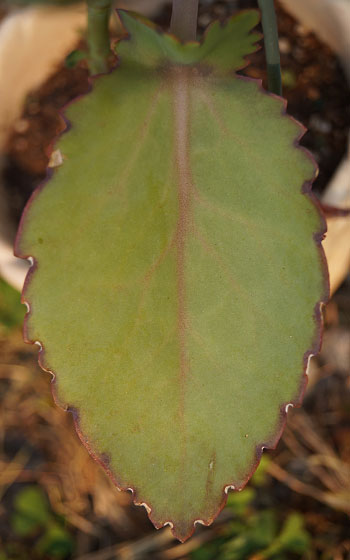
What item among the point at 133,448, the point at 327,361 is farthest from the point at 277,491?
the point at 133,448

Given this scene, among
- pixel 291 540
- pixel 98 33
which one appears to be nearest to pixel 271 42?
pixel 98 33

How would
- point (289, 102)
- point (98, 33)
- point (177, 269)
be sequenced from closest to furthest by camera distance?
point (177, 269), point (98, 33), point (289, 102)

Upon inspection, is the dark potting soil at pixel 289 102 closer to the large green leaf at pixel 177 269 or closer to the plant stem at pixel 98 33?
the plant stem at pixel 98 33

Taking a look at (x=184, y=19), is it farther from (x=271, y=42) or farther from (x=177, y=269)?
(x=177, y=269)

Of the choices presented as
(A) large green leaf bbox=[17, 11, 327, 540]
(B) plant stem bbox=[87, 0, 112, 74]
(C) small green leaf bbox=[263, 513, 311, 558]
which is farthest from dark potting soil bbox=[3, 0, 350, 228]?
(C) small green leaf bbox=[263, 513, 311, 558]

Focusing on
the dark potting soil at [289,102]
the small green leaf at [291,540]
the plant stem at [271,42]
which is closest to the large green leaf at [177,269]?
the plant stem at [271,42]

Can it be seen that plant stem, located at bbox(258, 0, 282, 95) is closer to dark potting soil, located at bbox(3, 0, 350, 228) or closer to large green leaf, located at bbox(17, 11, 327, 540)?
large green leaf, located at bbox(17, 11, 327, 540)
